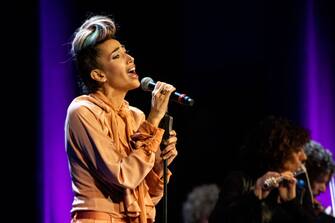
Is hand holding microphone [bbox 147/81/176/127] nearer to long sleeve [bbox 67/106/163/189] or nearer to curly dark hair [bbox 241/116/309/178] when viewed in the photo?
long sleeve [bbox 67/106/163/189]

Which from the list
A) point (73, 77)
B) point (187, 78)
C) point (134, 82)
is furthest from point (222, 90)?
point (134, 82)

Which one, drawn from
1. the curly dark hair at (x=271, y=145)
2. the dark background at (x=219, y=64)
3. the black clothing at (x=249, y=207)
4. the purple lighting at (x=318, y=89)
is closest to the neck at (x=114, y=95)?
the black clothing at (x=249, y=207)

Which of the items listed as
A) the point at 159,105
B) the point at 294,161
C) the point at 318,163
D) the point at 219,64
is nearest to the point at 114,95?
the point at 159,105

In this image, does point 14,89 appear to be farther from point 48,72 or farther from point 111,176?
point 111,176

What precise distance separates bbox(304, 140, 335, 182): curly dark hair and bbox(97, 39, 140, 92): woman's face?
72.6 inches

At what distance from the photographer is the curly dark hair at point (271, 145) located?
336 centimetres

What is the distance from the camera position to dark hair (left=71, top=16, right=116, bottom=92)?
2186 mm

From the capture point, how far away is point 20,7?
11.0 feet

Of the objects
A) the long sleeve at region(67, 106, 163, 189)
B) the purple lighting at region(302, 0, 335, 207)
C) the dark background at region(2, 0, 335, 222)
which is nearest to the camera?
the long sleeve at region(67, 106, 163, 189)

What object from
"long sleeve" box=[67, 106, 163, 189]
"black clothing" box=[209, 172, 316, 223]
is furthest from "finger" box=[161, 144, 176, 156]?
"black clothing" box=[209, 172, 316, 223]

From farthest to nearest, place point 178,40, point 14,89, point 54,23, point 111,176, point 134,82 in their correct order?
point 178,40 < point 54,23 < point 14,89 < point 134,82 < point 111,176

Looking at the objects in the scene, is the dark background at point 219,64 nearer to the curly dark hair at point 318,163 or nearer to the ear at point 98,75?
the curly dark hair at point 318,163

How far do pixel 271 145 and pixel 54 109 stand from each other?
1.09 m

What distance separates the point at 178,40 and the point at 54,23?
859 millimetres
